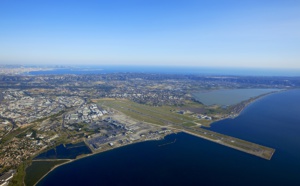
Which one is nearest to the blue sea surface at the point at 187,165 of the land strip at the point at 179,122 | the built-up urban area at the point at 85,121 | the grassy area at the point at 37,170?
the grassy area at the point at 37,170

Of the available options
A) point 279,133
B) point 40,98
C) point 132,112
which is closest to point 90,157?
point 132,112

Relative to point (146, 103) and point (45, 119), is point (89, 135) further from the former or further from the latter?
point (146, 103)

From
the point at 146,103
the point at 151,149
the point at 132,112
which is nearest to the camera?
the point at 151,149

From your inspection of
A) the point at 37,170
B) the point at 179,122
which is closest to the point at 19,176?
the point at 37,170

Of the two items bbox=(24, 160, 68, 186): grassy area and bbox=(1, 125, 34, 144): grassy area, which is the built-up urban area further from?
bbox=(24, 160, 68, 186): grassy area

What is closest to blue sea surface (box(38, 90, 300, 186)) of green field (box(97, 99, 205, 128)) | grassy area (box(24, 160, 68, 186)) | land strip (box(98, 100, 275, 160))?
grassy area (box(24, 160, 68, 186))
